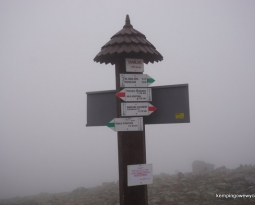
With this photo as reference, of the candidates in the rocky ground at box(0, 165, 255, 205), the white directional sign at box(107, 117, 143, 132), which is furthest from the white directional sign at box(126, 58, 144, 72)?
the rocky ground at box(0, 165, 255, 205)

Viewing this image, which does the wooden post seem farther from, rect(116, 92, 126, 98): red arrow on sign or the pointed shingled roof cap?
the pointed shingled roof cap

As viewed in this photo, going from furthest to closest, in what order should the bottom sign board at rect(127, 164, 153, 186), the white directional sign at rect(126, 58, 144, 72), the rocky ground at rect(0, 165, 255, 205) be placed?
the rocky ground at rect(0, 165, 255, 205)
the white directional sign at rect(126, 58, 144, 72)
the bottom sign board at rect(127, 164, 153, 186)

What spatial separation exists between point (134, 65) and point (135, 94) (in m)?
0.54

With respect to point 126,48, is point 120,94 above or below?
below

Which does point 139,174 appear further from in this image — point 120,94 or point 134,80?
point 134,80

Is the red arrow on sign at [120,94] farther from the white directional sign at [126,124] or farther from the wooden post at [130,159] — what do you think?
the white directional sign at [126,124]

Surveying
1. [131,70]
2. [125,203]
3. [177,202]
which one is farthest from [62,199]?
[131,70]

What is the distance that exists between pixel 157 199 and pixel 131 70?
5.21m

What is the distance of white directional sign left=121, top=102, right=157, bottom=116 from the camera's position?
418 centimetres

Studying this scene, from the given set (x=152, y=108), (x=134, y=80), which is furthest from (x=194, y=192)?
(x=134, y=80)

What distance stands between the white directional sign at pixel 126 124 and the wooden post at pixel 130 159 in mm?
77

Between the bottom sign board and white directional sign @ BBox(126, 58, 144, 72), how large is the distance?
1665 mm

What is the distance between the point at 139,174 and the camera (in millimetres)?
4113

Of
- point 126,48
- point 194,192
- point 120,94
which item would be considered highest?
point 126,48
